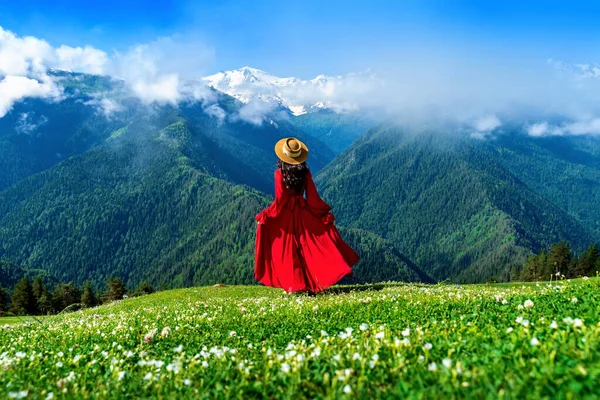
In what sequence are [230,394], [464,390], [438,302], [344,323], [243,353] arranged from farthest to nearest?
[438,302]
[344,323]
[243,353]
[230,394]
[464,390]

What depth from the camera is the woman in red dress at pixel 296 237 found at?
72.8 feet

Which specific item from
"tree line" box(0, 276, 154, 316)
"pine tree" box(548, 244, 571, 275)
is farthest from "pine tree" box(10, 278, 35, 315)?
"pine tree" box(548, 244, 571, 275)

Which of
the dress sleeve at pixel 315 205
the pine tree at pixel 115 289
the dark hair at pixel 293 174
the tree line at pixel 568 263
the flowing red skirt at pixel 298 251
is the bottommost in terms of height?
the tree line at pixel 568 263

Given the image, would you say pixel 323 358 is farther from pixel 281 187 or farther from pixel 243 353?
pixel 281 187

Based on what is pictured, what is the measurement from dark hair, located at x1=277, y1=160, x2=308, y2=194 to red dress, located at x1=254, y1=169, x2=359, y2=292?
263 millimetres

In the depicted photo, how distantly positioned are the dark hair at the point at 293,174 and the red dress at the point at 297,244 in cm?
26

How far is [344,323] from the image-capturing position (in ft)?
32.5

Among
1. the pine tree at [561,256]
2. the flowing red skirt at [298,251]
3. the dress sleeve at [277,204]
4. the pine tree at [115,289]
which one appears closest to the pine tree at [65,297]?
the pine tree at [115,289]

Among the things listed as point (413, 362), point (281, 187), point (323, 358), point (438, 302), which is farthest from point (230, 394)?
point (281, 187)

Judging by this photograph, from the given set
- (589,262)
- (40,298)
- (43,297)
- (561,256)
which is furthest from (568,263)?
(40,298)

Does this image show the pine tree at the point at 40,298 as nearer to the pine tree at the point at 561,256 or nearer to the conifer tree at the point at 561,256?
the conifer tree at the point at 561,256

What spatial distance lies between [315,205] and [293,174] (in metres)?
1.78

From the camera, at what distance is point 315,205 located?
2261 centimetres

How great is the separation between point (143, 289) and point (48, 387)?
8451 centimetres
